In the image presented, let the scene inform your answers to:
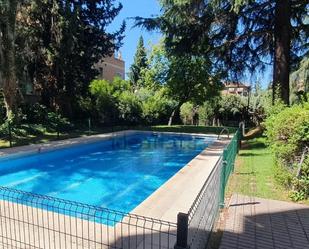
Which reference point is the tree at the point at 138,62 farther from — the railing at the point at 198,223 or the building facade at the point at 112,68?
the railing at the point at 198,223

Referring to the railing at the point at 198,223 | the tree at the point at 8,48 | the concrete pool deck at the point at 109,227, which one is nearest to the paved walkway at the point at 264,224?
the railing at the point at 198,223

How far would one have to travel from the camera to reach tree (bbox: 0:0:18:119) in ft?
43.3

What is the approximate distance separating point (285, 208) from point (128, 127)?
715 inches

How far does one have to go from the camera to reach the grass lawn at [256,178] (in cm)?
691

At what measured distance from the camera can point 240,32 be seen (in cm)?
1708

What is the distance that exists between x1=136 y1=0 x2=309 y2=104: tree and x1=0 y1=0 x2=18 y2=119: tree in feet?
22.0

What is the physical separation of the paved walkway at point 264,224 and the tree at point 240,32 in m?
9.94

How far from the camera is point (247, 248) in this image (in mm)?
4367

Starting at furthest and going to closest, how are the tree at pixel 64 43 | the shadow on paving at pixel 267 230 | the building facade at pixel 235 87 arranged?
1. the building facade at pixel 235 87
2. the tree at pixel 64 43
3. the shadow on paving at pixel 267 230

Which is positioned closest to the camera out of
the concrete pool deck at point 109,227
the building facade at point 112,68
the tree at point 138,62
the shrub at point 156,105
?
the concrete pool deck at point 109,227

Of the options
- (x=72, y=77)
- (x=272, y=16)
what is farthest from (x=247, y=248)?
(x=72, y=77)

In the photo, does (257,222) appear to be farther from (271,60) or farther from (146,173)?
(271,60)

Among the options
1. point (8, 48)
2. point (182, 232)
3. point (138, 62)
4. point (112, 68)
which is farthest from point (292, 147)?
point (138, 62)

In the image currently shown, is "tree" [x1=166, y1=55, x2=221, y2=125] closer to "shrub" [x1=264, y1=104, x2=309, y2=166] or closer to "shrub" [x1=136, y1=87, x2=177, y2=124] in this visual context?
"shrub" [x1=136, y1=87, x2=177, y2=124]
